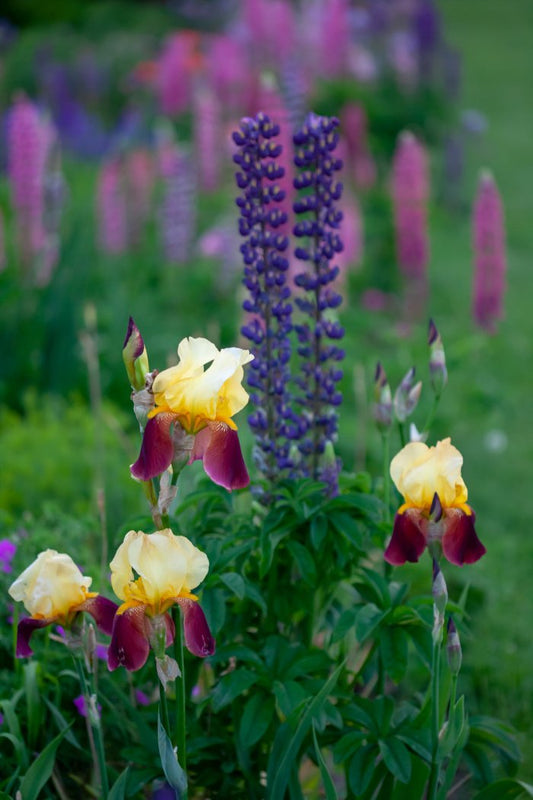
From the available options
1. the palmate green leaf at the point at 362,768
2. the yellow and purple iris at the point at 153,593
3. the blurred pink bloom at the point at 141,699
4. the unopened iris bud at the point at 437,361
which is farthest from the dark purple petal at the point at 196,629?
the blurred pink bloom at the point at 141,699

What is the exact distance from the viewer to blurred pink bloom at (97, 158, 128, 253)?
539 cm

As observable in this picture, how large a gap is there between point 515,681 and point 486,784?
0.88 meters

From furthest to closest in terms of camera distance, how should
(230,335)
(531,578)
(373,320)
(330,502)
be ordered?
(373,320), (230,335), (531,578), (330,502)

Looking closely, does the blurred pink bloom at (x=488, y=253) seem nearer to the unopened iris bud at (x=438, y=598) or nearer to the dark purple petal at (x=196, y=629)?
the unopened iris bud at (x=438, y=598)

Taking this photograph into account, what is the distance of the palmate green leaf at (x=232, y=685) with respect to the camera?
1.61 m

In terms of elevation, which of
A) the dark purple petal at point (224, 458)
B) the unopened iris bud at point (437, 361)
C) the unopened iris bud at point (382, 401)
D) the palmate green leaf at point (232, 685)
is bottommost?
the palmate green leaf at point (232, 685)

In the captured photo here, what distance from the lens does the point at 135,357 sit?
135cm

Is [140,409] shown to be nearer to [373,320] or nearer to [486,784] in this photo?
[486,784]

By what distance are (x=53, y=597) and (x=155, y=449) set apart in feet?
0.85

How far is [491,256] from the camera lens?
14.6 ft

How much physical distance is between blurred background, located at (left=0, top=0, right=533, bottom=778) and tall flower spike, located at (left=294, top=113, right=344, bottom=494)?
42 cm

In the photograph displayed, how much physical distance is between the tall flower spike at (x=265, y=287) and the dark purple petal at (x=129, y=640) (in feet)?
1.94

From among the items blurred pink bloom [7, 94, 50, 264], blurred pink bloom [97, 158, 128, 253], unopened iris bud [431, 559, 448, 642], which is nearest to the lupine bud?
unopened iris bud [431, 559, 448, 642]

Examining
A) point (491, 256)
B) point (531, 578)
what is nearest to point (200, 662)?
point (531, 578)
